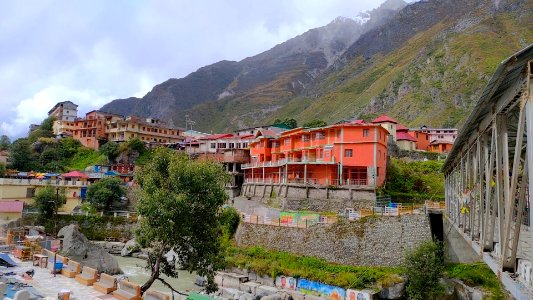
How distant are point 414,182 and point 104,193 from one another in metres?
39.9

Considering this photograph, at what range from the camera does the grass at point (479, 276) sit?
2584 centimetres

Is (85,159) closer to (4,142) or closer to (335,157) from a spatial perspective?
(4,142)

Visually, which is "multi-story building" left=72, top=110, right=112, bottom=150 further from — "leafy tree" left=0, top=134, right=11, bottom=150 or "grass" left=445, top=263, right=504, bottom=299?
"grass" left=445, top=263, right=504, bottom=299

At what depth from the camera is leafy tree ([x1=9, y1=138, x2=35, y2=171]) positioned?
2972 inches

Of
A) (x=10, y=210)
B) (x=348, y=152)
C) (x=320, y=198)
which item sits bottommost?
(x=10, y=210)

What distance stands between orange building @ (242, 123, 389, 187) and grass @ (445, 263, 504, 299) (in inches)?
534

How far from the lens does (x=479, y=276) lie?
89.1 feet

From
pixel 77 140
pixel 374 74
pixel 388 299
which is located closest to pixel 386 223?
pixel 388 299

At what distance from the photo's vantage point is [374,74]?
169 metres

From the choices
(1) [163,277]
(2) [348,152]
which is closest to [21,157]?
(1) [163,277]

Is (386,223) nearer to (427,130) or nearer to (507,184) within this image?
(507,184)

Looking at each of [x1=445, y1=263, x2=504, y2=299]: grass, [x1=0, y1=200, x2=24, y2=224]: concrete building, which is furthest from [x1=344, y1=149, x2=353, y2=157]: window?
[x1=0, y1=200, x2=24, y2=224]: concrete building

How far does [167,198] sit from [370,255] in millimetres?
18430

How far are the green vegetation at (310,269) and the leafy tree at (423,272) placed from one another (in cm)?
178
